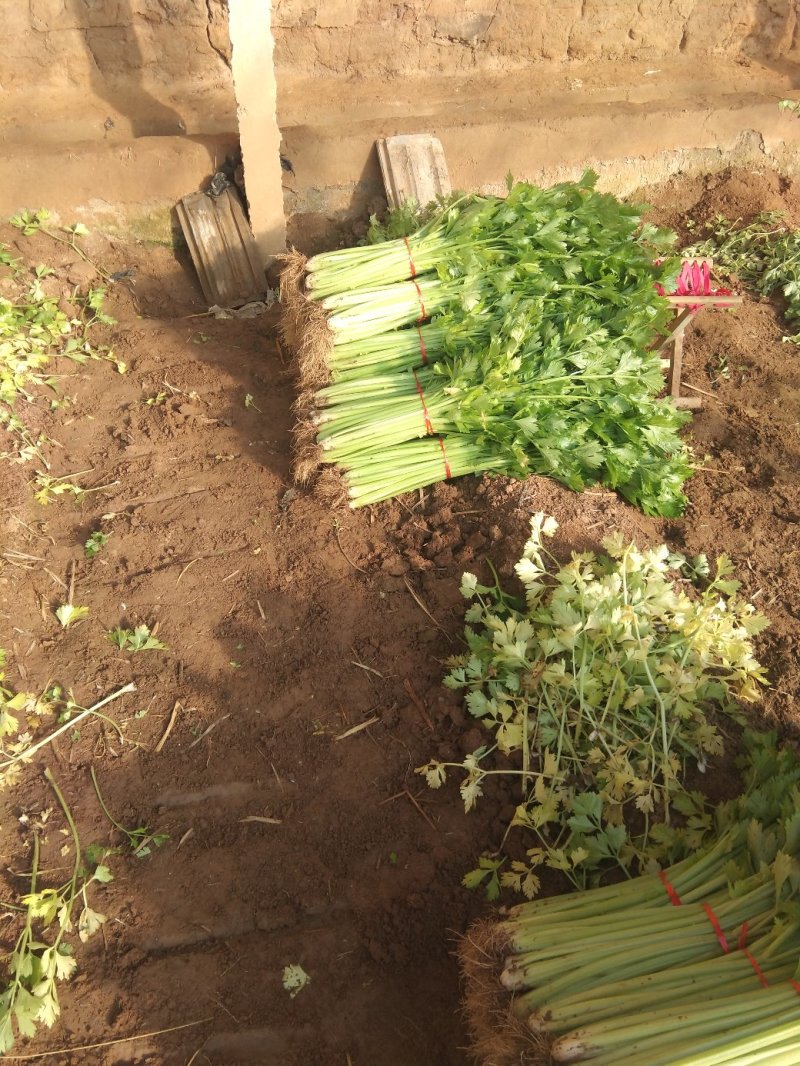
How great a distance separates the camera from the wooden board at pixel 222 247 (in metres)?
5.27

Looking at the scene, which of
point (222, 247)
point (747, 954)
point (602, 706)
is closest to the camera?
point (747, 954)

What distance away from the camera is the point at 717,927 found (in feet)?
7.83

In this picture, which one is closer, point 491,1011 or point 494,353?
point 491,1011

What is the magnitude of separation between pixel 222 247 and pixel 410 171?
1481 mm

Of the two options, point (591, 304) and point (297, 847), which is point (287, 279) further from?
point (297, 847)

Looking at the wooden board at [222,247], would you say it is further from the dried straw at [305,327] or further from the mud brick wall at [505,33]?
the mud brick wall at [505,33]

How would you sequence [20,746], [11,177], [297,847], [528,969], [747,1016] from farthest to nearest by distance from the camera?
[11,177], [20,746], [297,847], [528,969], [747,1016]

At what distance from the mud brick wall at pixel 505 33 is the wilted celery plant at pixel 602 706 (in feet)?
17.3

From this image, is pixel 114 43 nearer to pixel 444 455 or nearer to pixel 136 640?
pixel 444 455

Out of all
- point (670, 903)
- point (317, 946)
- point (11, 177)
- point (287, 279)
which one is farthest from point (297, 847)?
point (11, 177)

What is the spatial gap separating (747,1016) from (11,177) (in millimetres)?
6169

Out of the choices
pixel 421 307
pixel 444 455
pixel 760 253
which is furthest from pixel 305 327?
pixel 760 253

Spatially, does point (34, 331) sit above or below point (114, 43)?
below

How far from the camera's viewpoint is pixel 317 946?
9.32 feet
